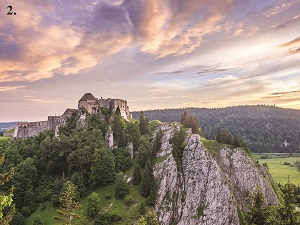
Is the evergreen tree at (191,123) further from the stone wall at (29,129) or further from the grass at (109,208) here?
the stone wall at (29,129)

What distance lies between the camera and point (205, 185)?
77438 mm

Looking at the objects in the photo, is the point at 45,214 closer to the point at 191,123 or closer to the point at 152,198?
the point at 152,198

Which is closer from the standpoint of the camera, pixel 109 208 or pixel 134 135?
pixel 109 208

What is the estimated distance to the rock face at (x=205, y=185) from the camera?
71.4 metres

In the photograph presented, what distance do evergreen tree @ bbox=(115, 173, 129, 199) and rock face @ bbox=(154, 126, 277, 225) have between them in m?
10.5

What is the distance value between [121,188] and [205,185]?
26709mm

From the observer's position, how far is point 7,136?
123 m

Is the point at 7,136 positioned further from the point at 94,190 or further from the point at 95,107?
the point at 94,190

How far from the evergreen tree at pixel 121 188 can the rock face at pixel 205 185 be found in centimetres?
1050

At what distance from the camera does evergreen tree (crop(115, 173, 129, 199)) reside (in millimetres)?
74562

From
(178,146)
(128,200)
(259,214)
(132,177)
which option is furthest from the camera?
(178,146)

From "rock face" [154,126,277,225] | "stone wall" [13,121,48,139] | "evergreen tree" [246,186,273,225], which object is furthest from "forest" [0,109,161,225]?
"evergreen tree" [246,186,273,225]

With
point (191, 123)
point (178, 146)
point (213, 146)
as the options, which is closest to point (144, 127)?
point (191, 123)

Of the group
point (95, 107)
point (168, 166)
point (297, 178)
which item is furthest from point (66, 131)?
point (297, 178)
